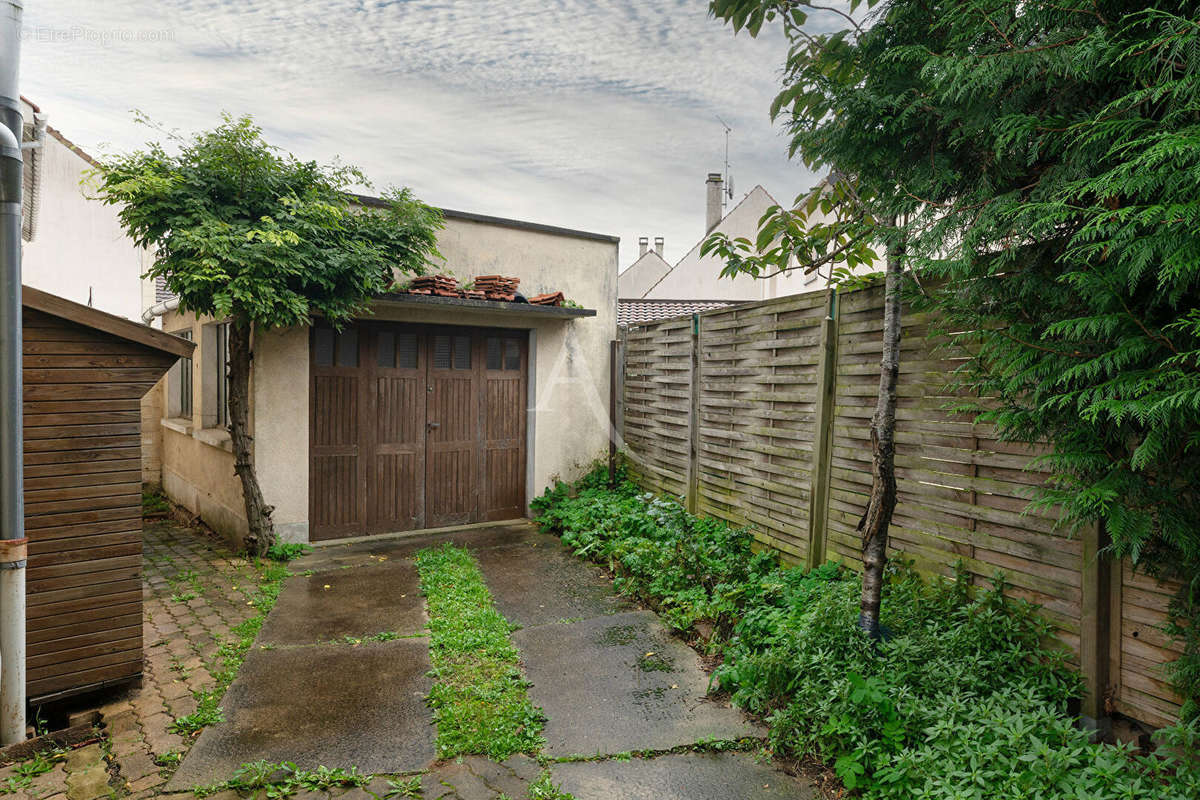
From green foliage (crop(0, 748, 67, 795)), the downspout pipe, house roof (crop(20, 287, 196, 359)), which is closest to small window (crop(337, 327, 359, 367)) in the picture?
the downspout pipe

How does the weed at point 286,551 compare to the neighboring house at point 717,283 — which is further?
the neighboring house at point 717,283

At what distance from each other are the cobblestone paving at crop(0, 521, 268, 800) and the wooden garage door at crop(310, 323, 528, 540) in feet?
3.83

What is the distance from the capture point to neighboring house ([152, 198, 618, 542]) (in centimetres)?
592

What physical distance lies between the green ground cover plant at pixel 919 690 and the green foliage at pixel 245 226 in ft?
12.5

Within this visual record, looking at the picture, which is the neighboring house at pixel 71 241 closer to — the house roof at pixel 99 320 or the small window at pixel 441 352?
the small window at pixel 441 352

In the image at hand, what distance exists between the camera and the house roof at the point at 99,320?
9.47 ft

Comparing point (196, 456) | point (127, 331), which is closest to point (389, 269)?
point (127, 331)

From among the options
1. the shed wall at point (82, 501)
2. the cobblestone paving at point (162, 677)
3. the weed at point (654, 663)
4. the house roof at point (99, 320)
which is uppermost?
the house roof at point (99, 320)

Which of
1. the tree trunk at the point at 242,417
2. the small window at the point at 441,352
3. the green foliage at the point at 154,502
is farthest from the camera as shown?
the green foliage at the point at 154,502

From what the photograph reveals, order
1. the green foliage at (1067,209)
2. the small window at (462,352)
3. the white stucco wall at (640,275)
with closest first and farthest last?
the green foliage at (1067,209)
the small window at (462,352)
the white stucco wall at (640,275)

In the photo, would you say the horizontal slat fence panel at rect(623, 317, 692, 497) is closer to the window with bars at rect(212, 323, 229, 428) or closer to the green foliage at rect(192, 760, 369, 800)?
the green foliage at rect(192, 760, 369, 800)

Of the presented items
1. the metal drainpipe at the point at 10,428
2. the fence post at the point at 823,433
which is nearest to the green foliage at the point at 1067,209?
the fence post at the point at 823,433

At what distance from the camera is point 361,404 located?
626cm

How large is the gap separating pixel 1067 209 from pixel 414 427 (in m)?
5.76
